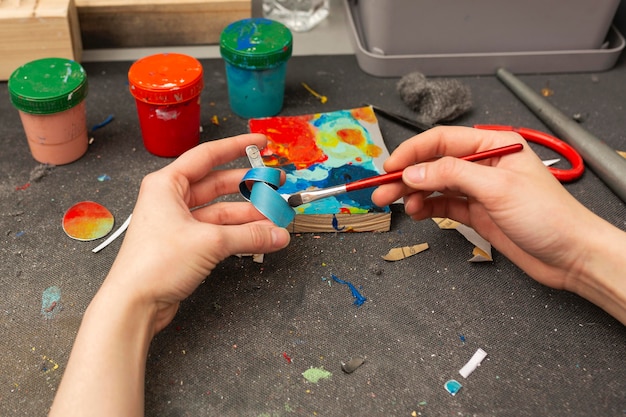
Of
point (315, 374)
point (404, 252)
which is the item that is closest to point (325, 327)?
point (315, 374)

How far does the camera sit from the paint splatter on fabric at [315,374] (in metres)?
0.68

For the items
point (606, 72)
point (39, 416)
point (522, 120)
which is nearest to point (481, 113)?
point (522, 120)

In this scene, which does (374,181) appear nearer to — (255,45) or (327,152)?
(327,152)

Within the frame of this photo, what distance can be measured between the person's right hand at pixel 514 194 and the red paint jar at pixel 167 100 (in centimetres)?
33

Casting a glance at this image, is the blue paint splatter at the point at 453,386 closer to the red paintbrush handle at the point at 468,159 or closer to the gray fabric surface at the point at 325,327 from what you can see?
the gray fabric surface at the point at 325,327

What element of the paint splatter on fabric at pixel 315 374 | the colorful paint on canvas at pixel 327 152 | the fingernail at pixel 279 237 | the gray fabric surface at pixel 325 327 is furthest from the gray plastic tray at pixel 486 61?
the paint splatter on fabric at pixel 315 374

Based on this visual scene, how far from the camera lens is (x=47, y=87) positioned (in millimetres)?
865

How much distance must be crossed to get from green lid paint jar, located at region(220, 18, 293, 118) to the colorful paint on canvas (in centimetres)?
5

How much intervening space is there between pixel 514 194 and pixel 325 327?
10.7 inches

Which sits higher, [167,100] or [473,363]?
[167,100]

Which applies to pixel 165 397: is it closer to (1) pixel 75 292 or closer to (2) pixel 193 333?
(2) pixel 193 333

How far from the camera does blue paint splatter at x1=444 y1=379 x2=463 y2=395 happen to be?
2.21ft

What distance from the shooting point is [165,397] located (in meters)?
0.66

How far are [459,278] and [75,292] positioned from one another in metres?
0.49
